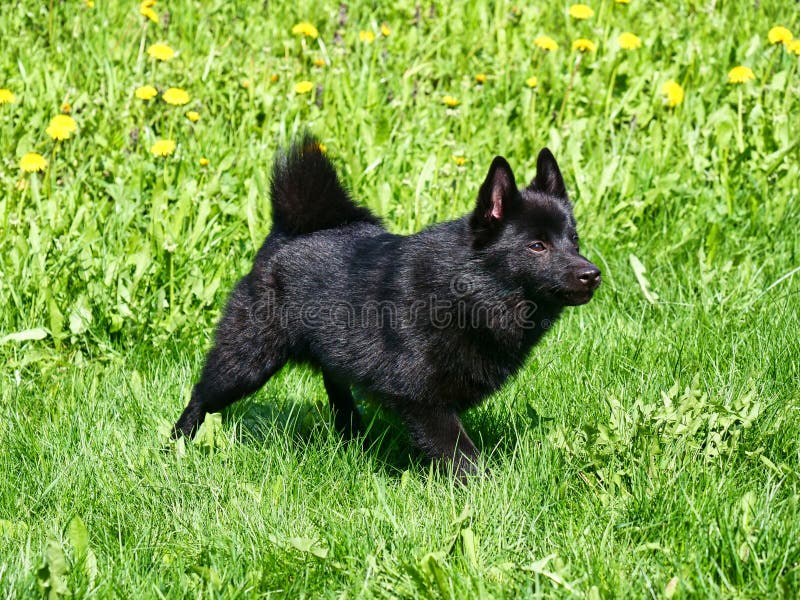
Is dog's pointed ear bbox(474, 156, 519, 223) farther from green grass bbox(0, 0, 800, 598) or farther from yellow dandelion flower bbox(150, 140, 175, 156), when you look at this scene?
yellow dandelion flower bbox(150, 140, 175, 156)

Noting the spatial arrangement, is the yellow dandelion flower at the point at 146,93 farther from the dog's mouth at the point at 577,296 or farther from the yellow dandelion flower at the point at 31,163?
the dog's mouth at the point at 577,296

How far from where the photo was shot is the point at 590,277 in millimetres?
3223

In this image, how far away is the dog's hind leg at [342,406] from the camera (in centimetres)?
399

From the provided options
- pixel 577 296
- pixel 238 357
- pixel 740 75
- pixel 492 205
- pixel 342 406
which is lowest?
pixel 342 406

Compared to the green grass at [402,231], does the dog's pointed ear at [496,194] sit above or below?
above

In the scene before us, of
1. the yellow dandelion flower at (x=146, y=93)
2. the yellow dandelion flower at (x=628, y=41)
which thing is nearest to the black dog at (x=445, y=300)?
the yellow dandelion flower at (x=146, y=93)

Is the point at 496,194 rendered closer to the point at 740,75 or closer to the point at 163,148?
the point at 163,148

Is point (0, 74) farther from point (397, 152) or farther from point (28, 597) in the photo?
point (28, 597)

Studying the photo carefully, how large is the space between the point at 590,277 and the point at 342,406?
1.32m

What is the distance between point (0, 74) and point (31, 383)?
8.07ft

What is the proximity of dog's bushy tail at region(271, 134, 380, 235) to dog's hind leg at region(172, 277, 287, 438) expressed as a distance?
31 cm

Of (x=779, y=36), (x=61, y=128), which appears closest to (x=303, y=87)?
(x=61, y=128)

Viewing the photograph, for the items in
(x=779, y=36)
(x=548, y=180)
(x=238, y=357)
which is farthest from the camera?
(x=779, y=36)

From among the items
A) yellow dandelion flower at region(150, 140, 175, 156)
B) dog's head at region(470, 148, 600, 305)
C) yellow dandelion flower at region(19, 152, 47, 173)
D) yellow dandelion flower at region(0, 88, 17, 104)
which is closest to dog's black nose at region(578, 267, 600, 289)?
dog's head at region(470, 148, 600, 305)
